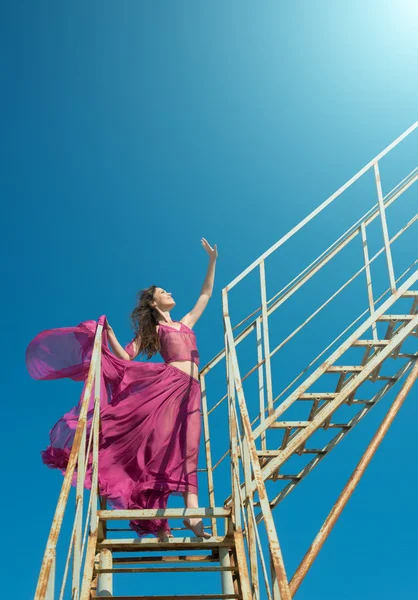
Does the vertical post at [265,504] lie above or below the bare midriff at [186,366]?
below

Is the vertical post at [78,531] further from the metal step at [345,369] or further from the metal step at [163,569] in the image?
the metal step at [345,369]

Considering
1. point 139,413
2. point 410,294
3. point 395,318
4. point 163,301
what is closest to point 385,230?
point 410,294

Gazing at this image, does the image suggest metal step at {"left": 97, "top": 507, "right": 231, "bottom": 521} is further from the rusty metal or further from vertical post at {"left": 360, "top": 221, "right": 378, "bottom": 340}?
vertical post at {"left": 360, "top": 221, "right": 378, "bottom": 340}

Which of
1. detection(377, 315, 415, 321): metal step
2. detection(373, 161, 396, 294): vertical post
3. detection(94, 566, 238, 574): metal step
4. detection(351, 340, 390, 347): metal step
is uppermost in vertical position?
detection(373, 161, 396, 294): vertical post

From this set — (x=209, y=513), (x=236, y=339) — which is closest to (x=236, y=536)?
(x=209, y=513)

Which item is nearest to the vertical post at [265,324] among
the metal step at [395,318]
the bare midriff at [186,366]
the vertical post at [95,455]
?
the bare midriff at [186,366]

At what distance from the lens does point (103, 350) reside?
16.8ft

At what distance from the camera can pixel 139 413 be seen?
5000mm

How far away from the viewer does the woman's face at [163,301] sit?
5801 mm

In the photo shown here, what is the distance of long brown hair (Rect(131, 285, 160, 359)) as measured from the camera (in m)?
5.67

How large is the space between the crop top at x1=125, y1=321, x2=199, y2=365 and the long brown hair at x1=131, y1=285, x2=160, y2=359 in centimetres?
15

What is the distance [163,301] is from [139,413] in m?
1.17

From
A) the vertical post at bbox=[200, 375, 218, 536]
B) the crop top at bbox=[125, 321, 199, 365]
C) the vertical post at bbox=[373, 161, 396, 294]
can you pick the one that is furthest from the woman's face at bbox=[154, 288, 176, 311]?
the vertical post at bbox=[373, 161, 396, 294]

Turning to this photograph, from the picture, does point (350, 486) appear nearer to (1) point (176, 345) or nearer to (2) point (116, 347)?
(1) point (176, 345)
